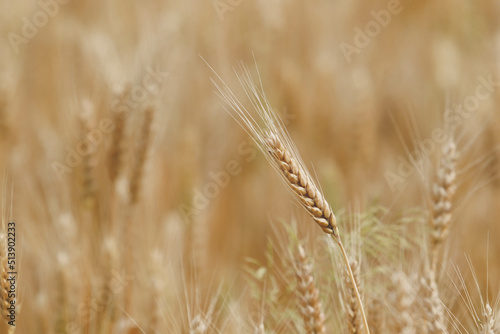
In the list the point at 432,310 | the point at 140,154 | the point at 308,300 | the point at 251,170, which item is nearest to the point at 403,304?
the point at 432,310

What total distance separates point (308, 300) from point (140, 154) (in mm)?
857

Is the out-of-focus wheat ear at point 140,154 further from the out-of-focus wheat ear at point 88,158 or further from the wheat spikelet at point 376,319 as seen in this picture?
the wheat spikelet at point 376,319

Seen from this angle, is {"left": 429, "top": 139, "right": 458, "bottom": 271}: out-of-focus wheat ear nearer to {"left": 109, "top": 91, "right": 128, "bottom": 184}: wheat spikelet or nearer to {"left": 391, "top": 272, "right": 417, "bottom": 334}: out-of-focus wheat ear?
{"left": 391, "top": 272, "right": 417, "bottom": 334}: out-of-focus wheat ear

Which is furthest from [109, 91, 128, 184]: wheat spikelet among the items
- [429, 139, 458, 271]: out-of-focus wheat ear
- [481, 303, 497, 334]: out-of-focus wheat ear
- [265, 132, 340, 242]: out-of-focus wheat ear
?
A: [481, 303, 497, 334]: out-of-focus wheat ear

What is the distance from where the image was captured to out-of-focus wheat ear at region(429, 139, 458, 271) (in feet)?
4.42

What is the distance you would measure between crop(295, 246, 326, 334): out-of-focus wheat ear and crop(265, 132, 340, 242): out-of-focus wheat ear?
0.15m

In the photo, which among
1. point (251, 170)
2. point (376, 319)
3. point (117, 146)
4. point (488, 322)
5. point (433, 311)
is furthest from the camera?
point (251, 170)

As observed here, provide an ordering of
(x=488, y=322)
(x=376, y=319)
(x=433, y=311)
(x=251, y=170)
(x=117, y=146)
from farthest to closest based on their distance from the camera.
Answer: (x=251, y=170) < (x=117, y=146) < (x=376, y=319) < (x=433, y=311) < (x=488, y=322)

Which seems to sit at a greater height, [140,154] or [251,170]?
[140,154]

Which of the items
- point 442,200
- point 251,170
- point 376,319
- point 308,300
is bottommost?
point 251,170

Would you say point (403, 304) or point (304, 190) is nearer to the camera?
point (304, 190)

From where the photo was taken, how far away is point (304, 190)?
40.3 inches

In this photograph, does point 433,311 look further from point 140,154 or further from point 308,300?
point 140,154

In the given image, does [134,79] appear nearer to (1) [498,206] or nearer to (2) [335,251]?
(2) [335,251]
